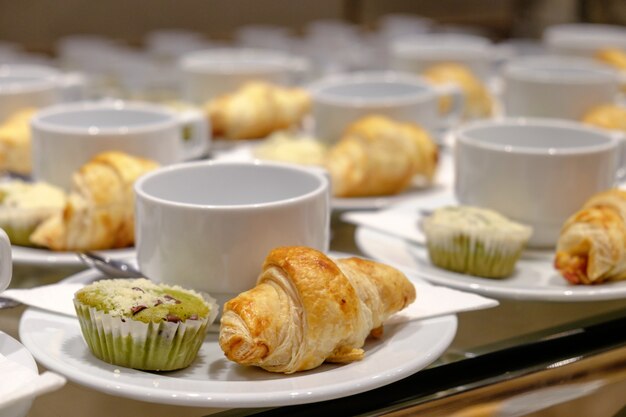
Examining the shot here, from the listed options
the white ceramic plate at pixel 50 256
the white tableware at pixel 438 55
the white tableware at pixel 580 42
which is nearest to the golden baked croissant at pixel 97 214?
the white ceramic plate at pixel 50 256

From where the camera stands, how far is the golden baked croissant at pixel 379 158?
1191 mm

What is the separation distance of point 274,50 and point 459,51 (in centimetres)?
44

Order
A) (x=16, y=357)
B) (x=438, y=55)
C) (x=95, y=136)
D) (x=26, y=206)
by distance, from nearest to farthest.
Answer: (x=16, y=357)
(x=26, y=206)
(x=95, y=136)
(x=438, y=55)

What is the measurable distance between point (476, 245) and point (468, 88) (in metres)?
0.84

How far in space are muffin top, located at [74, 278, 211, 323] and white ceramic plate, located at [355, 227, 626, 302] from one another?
10.3 inches

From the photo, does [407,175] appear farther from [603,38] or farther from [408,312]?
[603,38]

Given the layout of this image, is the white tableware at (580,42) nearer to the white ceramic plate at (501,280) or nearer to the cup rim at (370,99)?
the cup rim at (370,99)

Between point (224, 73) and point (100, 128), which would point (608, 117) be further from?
point (100, 128)

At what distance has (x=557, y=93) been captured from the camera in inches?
57.7

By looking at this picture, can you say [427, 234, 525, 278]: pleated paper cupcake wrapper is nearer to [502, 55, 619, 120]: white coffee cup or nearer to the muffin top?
the muffin top

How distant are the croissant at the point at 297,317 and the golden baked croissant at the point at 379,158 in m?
0.48

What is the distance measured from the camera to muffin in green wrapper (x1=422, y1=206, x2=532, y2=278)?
35.5 inches

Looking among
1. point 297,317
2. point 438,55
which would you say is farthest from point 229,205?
point 438,55

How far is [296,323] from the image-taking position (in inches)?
26.6
